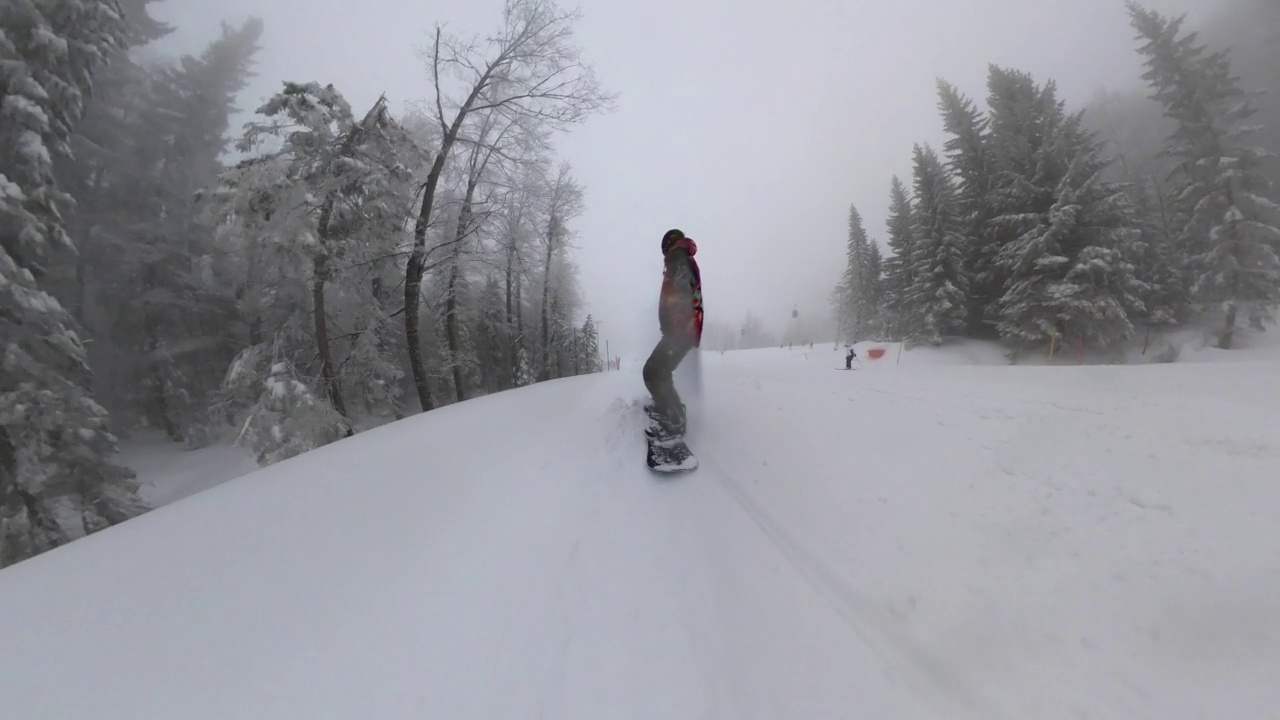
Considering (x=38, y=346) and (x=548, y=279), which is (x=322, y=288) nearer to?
(x=38, y=346)

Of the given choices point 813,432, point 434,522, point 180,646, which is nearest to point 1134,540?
point 813,432

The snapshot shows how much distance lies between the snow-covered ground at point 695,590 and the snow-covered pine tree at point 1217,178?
54.3ft

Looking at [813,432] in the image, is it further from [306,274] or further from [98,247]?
[98,247]

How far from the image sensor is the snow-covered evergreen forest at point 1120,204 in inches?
504

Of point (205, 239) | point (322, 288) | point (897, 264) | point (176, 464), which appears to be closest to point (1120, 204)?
point (897, 264)

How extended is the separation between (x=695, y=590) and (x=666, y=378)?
271 centimetres

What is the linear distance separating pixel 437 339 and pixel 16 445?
1577 centimetres

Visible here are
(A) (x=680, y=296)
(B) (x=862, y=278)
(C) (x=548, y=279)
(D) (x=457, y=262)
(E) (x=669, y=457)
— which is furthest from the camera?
(B) (x=862, y=278)

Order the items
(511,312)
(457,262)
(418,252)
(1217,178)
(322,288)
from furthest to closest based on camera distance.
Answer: (511,312) → (1217,178) → (457,262) → (322,288) → (418,252)

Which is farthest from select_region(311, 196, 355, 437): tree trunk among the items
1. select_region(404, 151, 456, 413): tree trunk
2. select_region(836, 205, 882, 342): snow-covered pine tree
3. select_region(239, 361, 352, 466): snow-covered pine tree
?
select_region(836, 205, 882, 342): snow-covered pine tree

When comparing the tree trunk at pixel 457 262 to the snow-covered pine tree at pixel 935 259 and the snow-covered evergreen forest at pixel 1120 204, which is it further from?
the snow-covered pine tree at pixel 935 259

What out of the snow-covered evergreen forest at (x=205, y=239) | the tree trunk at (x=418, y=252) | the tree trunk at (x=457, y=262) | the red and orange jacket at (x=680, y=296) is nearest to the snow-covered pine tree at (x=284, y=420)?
→ the snow-covered evergreen forest at (x=205, y=239)

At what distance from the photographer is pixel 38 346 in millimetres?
8094

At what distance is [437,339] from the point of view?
2328 centimetres
